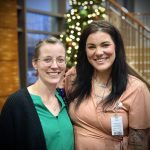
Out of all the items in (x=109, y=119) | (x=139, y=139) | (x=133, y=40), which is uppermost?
(x=133, y=40)

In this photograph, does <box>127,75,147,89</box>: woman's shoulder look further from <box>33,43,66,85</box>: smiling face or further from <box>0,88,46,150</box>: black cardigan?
<box>0,88,46,150</box>: black cardigan

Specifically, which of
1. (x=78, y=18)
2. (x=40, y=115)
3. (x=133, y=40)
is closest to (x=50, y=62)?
(x=40, y=115)

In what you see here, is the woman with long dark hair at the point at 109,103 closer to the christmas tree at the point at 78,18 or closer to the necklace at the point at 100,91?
the necklace at the point at 100,91

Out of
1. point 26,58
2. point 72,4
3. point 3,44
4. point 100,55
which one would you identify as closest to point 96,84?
point 100,55

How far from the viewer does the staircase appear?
28.6ft

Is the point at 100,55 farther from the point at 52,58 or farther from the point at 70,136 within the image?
the point at 70,136

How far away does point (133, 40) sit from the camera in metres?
8.91

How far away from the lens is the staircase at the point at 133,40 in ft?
28.6

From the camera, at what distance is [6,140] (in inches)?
81.3

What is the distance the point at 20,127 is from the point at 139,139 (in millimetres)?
752

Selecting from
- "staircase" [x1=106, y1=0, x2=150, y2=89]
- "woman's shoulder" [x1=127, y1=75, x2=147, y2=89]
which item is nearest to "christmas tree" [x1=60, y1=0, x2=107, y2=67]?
"staircase" [x1=106, y1=0, x2=150, y2=89]

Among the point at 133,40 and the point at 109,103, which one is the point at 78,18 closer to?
the point at 133,40

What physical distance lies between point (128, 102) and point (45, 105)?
0.52 m

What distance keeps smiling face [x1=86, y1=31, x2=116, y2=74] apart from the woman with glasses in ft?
0.79
